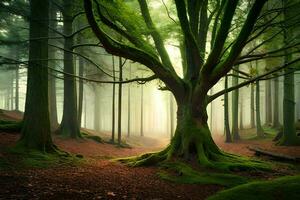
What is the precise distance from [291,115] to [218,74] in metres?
8.85

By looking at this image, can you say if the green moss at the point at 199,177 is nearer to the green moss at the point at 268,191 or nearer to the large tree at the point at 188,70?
the large tree at the point at 188,70

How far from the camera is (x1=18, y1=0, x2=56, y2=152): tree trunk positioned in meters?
10.9

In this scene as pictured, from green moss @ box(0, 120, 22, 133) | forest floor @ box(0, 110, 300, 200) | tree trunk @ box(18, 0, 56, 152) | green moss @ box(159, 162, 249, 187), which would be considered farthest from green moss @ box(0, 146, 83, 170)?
green moss @ box(0, 120, 22, 133)

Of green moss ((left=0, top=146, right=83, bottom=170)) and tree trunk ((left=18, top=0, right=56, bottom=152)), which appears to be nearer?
green moss ((left=0, top=146, right=83, bottom=170))

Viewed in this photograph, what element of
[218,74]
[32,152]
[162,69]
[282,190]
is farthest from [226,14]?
[32,152]

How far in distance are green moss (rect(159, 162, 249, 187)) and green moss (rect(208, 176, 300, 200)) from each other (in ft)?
17.8

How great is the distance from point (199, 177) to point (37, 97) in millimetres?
6118

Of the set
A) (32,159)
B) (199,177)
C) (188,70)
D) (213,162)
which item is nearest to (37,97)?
(32,159)

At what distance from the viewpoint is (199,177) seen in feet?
30.2

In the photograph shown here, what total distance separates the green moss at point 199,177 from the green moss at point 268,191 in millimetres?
5418

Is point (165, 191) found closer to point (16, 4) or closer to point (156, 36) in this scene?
point (156, 36)

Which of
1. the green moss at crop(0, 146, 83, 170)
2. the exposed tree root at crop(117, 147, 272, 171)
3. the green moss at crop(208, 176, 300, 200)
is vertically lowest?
the exposed tree root at crop(117, 147, 272, 171)

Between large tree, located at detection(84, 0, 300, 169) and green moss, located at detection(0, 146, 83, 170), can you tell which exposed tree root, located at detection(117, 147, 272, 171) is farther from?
green moss, located at detection(0, 146, 83, 170)

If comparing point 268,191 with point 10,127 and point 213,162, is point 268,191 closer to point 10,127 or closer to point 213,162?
point 213,162
